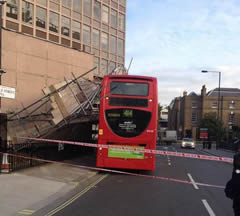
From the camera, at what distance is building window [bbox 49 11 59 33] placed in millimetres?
31631

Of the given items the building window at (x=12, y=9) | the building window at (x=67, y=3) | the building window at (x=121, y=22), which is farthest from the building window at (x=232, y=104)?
the building window at (x=12, y=9)

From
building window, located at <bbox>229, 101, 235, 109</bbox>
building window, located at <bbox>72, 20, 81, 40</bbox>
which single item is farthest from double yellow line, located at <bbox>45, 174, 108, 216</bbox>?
building window, located at <bbox>229, 101, 235, 109</bbox>

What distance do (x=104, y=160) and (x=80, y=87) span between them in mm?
4650

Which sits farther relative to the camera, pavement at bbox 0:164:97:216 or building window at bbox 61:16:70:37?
building window at bbox 61:16:70:37

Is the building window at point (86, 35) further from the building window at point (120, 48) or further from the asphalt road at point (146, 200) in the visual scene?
the asphalt road at point (146, 200)

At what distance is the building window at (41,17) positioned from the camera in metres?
30.1

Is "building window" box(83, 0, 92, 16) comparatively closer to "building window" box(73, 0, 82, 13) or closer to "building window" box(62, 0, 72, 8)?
"building window" box(73, 0, 82, 13)

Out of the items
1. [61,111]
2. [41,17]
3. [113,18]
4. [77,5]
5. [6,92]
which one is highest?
[113,18]

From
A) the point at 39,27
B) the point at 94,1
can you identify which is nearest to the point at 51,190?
the point at 39,27

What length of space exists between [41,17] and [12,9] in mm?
3420

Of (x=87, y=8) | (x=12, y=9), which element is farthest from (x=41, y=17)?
(x=87, y=8)

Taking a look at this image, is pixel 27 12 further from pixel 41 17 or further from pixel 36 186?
pixel 36 186

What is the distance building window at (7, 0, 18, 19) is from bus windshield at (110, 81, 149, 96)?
1756 cm

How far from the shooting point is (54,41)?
31.6 metres
